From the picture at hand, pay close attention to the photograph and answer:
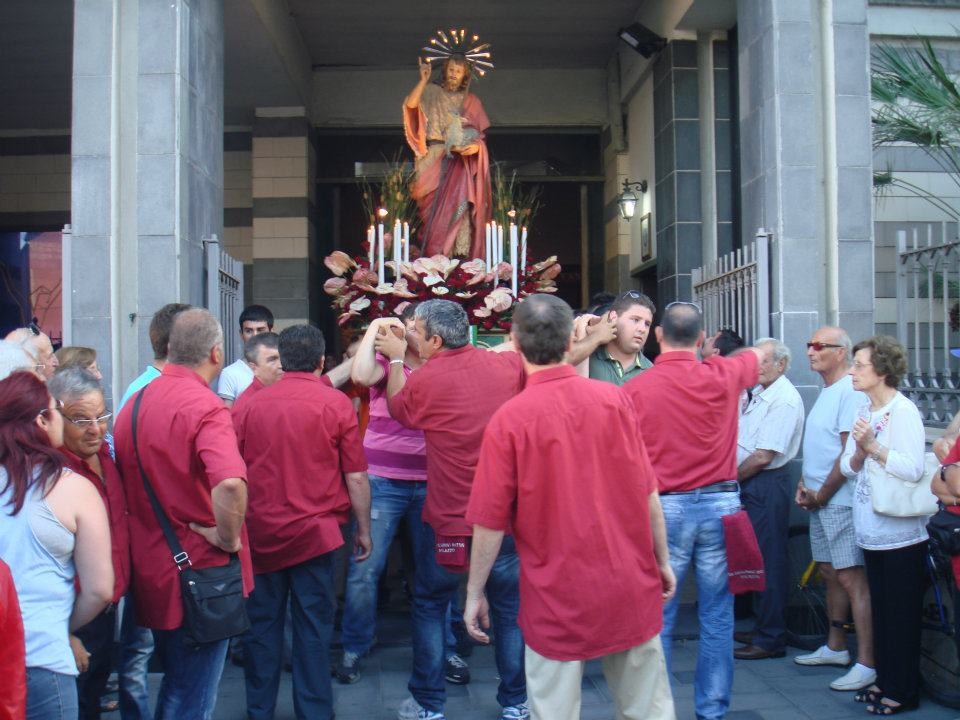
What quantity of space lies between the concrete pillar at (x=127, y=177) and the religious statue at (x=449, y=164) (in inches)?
101

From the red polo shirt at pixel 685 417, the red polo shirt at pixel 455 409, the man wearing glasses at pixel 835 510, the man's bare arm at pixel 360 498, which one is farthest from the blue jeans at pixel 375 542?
the man wearing glasses at pixel 835 510

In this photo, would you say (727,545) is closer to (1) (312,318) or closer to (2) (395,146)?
(1) (312,318)

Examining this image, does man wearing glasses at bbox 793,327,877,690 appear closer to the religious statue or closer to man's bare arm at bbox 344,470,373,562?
man's bare arm at bbox 344,470,373,562

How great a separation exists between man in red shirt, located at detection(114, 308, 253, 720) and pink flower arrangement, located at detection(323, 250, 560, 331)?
10.9 feet

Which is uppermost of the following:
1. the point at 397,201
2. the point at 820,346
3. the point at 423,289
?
the point at 397,201

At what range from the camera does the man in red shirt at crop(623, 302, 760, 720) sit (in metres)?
4.25

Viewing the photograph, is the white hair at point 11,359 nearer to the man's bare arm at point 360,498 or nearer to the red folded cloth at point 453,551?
the man's bare arm at point 360,498

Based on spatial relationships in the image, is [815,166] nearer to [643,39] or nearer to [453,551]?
[643,39]

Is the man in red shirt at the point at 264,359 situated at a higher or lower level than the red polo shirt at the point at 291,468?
higher

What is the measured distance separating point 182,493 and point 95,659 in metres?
0.66

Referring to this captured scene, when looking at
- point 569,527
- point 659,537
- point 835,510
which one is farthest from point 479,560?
point 835,510

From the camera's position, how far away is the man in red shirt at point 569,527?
10.3 ft

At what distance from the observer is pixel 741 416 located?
5.88m

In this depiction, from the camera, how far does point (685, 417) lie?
13.9 feet
